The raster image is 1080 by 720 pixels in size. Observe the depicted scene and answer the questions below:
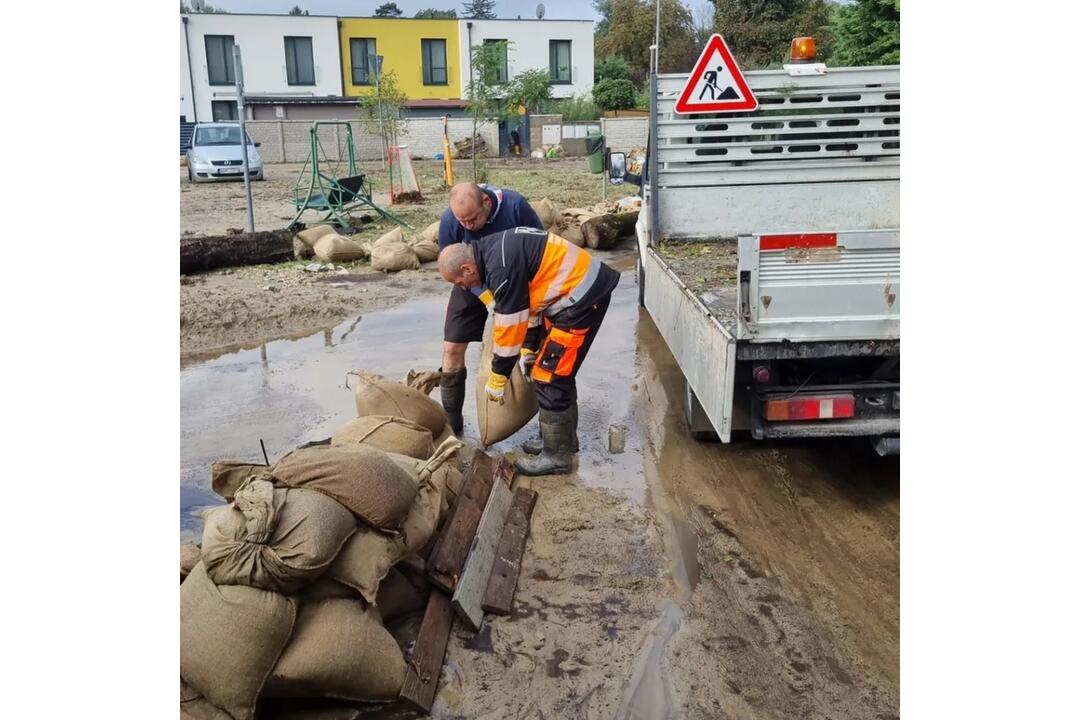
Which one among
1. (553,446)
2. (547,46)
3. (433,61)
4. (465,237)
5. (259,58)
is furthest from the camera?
(547,46)

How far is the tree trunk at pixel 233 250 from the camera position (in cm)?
1041

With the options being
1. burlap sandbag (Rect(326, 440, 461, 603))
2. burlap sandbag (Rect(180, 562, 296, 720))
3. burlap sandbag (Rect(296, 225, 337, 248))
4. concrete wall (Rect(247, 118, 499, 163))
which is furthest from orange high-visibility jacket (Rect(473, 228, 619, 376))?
concrete wall (Rect(247, 118, 499, 163))

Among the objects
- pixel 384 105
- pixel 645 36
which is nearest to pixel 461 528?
pixel 384 105

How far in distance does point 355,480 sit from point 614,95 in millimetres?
36116

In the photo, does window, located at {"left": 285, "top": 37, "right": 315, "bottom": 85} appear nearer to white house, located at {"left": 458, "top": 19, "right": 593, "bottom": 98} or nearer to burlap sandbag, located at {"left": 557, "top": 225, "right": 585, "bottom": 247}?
white house, located at {"left": 458, "top": 19, "right": 593, "bottom": 98}

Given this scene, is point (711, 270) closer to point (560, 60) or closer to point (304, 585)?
point (304, 585)

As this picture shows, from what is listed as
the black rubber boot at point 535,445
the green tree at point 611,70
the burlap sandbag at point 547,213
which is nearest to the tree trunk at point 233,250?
the burlap sandbag at point 547,213

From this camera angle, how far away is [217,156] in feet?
74.9

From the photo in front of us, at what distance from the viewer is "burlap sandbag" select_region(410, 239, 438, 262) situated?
1143 centimetres

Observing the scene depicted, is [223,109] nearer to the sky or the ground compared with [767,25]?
nearer to the ground

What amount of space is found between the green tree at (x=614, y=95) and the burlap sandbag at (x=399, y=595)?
35.9 meters

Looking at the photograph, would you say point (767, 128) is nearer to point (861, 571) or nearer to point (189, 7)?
point (861, 571)

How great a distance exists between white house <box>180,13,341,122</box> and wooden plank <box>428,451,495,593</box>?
36.6 m

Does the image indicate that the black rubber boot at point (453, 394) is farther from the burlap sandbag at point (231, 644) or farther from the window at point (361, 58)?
the window at point (361, 58)
